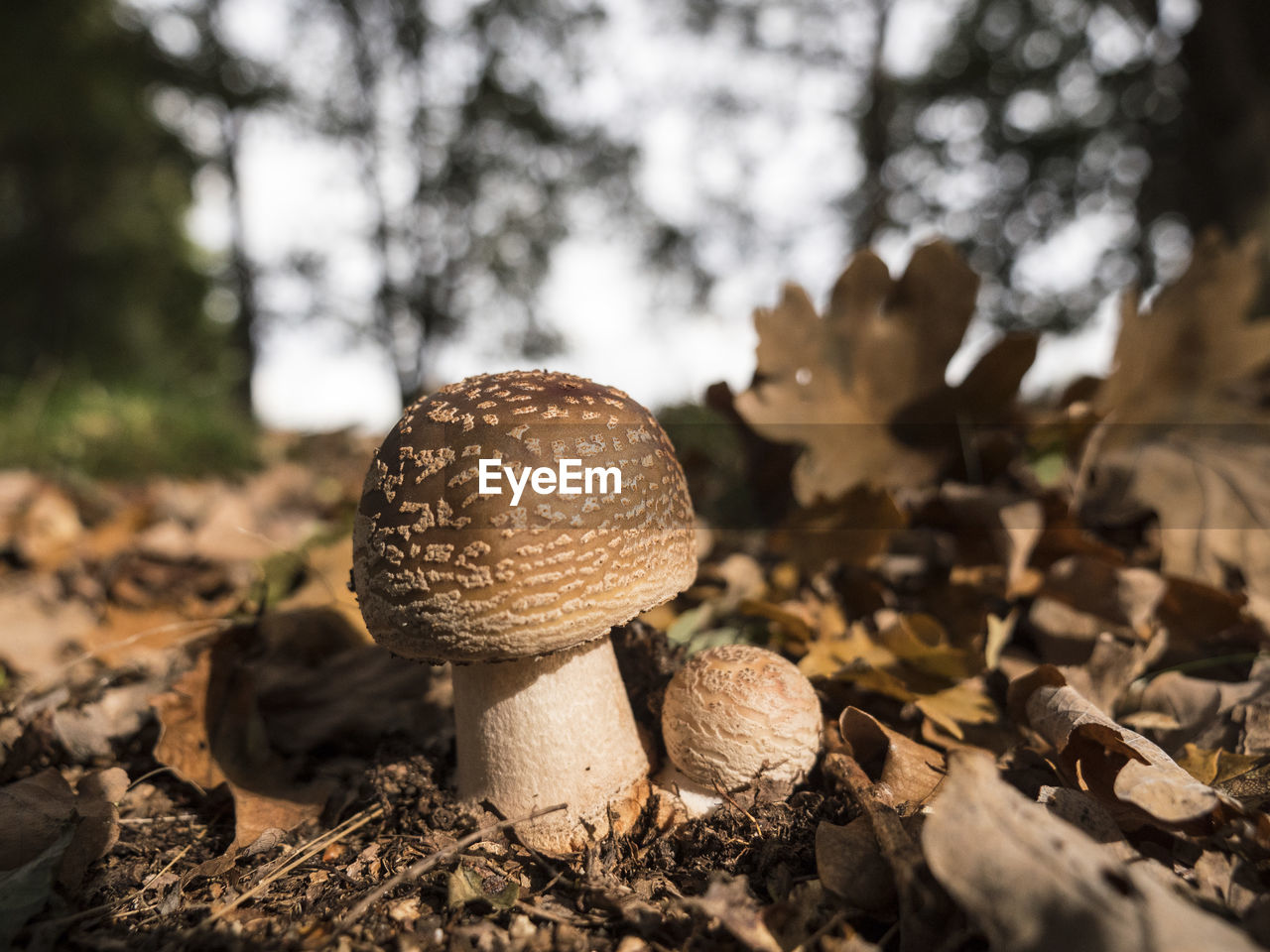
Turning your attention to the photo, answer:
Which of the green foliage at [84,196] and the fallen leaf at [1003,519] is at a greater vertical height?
the green foliage at [84,196]

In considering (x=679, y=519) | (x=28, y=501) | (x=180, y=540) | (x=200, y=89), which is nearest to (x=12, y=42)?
(x=200, y=89)

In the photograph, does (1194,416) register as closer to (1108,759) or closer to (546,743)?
→ (1108,759)

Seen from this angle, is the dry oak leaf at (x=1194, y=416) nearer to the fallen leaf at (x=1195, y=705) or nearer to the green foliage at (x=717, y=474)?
the fallen leaf at (x=1195, y=705)

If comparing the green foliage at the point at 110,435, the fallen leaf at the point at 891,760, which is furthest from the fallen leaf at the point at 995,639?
the green foliage at the point at 110,435

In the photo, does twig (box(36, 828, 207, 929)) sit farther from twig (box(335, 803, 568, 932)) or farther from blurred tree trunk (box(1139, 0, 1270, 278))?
blurred tree trunk (box(1139, 0, 1270, 278))

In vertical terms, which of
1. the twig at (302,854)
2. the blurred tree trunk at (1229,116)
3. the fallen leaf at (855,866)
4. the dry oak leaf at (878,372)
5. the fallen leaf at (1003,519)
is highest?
the blurred tree trunk at (1229,116)

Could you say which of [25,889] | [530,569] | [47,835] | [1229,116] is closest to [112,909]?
[25,889]
